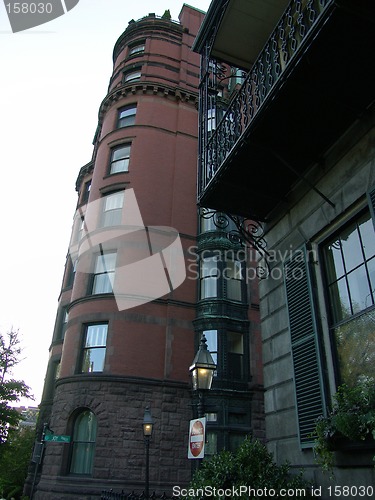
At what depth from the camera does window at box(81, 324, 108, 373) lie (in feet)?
63.1

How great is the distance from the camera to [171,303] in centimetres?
2086

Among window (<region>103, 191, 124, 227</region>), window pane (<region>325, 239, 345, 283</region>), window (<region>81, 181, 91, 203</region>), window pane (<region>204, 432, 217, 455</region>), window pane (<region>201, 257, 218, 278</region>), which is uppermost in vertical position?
window (<region>81, 181, 91, 203</region>)

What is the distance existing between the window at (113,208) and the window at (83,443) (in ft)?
31.6

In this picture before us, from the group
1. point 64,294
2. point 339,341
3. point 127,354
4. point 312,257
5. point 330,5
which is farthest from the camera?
point 64,294

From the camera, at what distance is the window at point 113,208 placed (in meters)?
22.7

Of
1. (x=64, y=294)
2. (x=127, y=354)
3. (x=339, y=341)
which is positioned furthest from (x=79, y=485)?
(x=339, y=341)

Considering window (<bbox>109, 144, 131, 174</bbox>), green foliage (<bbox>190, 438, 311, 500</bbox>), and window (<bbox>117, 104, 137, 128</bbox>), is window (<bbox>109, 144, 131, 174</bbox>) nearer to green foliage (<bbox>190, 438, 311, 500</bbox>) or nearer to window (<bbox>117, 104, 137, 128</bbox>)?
window (<bbox>117, 104, 137, 128</bbox>)

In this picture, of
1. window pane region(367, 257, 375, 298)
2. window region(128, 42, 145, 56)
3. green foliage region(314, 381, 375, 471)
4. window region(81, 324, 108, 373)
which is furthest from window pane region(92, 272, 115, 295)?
window region(128, 42, 145, 56)

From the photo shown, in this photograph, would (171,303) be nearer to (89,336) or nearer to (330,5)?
(89,336)

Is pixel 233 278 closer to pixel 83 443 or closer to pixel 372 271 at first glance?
pixel 83 443

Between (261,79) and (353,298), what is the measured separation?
3740mm

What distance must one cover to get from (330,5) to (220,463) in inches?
242

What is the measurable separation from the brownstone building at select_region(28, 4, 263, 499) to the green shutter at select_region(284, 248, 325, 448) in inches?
377

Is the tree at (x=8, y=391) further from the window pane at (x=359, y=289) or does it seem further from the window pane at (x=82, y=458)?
the window pane at (x=359, y=289)
